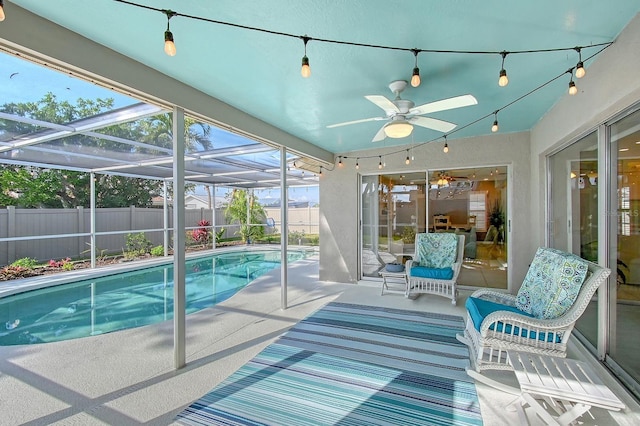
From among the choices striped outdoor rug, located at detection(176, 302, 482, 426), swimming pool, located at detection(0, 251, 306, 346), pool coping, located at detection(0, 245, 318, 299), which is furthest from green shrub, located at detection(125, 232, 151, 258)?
striped outdoor rug, located at detection(176, 302, 482, 426)

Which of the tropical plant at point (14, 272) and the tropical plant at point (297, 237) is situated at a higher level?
A: the tropical plant at point (297, 237)

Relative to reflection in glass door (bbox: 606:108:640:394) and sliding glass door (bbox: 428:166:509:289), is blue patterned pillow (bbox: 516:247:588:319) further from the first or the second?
sliding glass door (bbox: 428:166:509:289)

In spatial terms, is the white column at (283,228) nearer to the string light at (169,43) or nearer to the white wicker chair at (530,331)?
the white wicker chair at (530,331)

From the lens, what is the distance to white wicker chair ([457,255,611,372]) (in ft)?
7.11

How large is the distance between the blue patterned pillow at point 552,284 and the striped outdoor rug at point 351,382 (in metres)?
0.82

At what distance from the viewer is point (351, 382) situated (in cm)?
232

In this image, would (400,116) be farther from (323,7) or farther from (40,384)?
(40,384)

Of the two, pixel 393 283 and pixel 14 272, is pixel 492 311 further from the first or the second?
pixel 14 272

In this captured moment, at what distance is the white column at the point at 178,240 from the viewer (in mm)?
2602

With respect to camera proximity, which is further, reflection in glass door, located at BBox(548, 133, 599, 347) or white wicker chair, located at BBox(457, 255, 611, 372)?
reflection in glass door, located at BBox(548, 133, 599, 347)

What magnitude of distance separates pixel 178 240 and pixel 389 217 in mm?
Answer: 4173

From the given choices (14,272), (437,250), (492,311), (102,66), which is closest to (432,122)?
(492,311)

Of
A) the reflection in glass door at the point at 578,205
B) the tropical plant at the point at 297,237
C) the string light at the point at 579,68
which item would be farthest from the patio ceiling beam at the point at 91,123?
the tropical plant at the point at 297,237

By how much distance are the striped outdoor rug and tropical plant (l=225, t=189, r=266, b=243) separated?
28.8 feet
